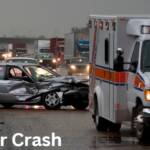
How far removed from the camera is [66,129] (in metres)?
17.8

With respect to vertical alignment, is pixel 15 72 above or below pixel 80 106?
above

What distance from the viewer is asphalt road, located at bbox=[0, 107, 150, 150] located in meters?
14.5

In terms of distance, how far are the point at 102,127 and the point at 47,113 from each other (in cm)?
533

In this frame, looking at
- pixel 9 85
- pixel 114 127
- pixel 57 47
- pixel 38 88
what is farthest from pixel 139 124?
pixel 57 47

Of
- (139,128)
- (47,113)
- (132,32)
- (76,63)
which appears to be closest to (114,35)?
(132,32)

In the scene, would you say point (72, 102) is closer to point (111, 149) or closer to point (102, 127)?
point (102, 127)

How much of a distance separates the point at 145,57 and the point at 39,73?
10.3m

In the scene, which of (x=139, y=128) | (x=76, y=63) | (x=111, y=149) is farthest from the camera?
(x=76, y=63)

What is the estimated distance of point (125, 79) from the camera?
52.7 ft

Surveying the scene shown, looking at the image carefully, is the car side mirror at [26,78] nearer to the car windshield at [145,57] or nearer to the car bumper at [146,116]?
the car windshield at [145,57]

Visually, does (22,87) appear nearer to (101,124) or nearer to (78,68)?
(101,124)

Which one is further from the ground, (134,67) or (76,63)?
(134,67)

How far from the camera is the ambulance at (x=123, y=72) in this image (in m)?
15.0

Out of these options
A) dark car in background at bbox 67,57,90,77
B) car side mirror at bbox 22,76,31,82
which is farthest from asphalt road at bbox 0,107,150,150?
dark car in background at bbox 67,57,90,77
